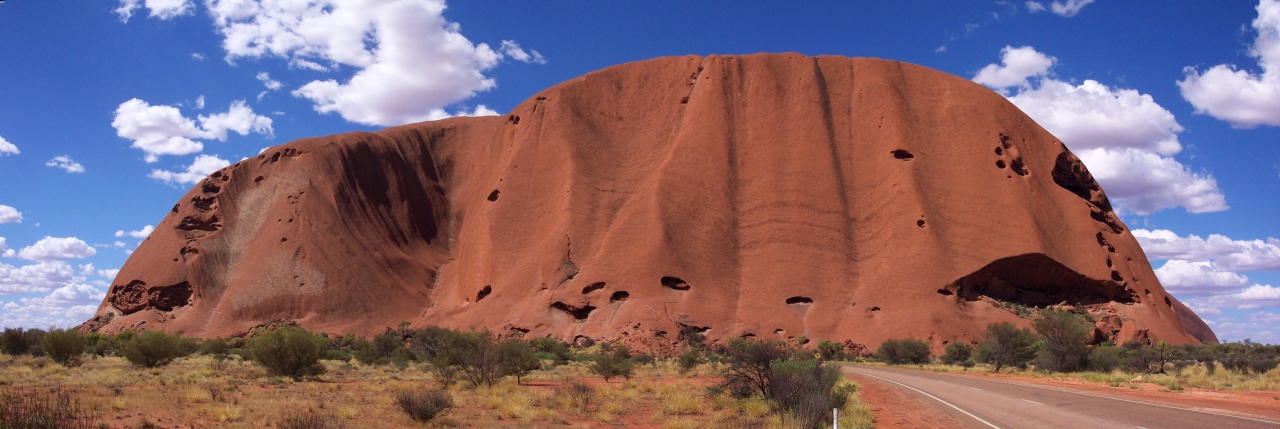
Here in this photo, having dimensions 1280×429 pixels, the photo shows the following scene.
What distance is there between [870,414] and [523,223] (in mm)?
54225

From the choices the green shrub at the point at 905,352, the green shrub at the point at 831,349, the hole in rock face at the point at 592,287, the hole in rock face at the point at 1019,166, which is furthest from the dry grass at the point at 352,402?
the hole in rock face at the point at 1019,166

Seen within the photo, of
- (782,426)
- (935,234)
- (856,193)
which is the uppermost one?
(856,193)

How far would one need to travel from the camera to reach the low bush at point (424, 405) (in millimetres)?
15352

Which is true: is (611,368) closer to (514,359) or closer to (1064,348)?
(514,359)

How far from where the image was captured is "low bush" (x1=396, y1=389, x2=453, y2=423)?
15352mm

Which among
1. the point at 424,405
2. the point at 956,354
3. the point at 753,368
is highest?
the point at 956,354

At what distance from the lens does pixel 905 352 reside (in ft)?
161

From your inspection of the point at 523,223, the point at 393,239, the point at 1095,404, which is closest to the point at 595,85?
the point at 523,223

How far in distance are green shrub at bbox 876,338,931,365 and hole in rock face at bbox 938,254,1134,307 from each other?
11.0 metres

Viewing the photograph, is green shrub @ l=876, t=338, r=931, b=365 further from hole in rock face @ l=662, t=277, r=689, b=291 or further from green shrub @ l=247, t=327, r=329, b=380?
green shrub @ l=247, t=327, r=329, b=380

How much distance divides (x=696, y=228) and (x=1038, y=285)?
25773 millimetres

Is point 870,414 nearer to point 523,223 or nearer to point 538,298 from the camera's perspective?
point 538,298

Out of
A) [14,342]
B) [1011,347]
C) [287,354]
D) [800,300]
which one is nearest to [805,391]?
[287,354]

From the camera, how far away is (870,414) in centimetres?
1525
